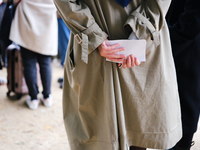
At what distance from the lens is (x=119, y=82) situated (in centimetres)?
113

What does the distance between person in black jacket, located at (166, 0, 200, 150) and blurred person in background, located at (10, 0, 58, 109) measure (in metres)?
1.54

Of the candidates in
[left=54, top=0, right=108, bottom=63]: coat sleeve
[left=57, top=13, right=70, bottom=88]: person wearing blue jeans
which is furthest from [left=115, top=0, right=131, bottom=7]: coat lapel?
[left=57, top=13, right=70, bottom=88]: person wearing blue jeans

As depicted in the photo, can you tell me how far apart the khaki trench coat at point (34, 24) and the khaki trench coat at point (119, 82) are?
132 cm

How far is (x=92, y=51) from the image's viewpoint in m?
1.13

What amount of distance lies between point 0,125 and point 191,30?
7.00 ft

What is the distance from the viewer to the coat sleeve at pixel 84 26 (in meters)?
1.04

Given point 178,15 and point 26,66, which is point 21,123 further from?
point 178,15

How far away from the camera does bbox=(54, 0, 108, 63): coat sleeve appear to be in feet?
3.42

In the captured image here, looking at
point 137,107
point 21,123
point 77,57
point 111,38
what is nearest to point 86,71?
point 77,57

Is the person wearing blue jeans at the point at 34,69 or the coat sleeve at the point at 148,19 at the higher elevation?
the coat sleeve at the point at 148,19

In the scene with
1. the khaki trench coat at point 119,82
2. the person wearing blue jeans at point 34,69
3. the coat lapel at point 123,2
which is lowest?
the person wearing blue jeans at point 34,69

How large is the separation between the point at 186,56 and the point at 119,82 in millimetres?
532

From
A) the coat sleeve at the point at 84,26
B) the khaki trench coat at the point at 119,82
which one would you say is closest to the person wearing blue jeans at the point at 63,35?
the khaki trench coat at the point at 119,82

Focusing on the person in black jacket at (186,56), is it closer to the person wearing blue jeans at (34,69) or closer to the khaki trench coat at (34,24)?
the khaki trench coat at (34,24)
